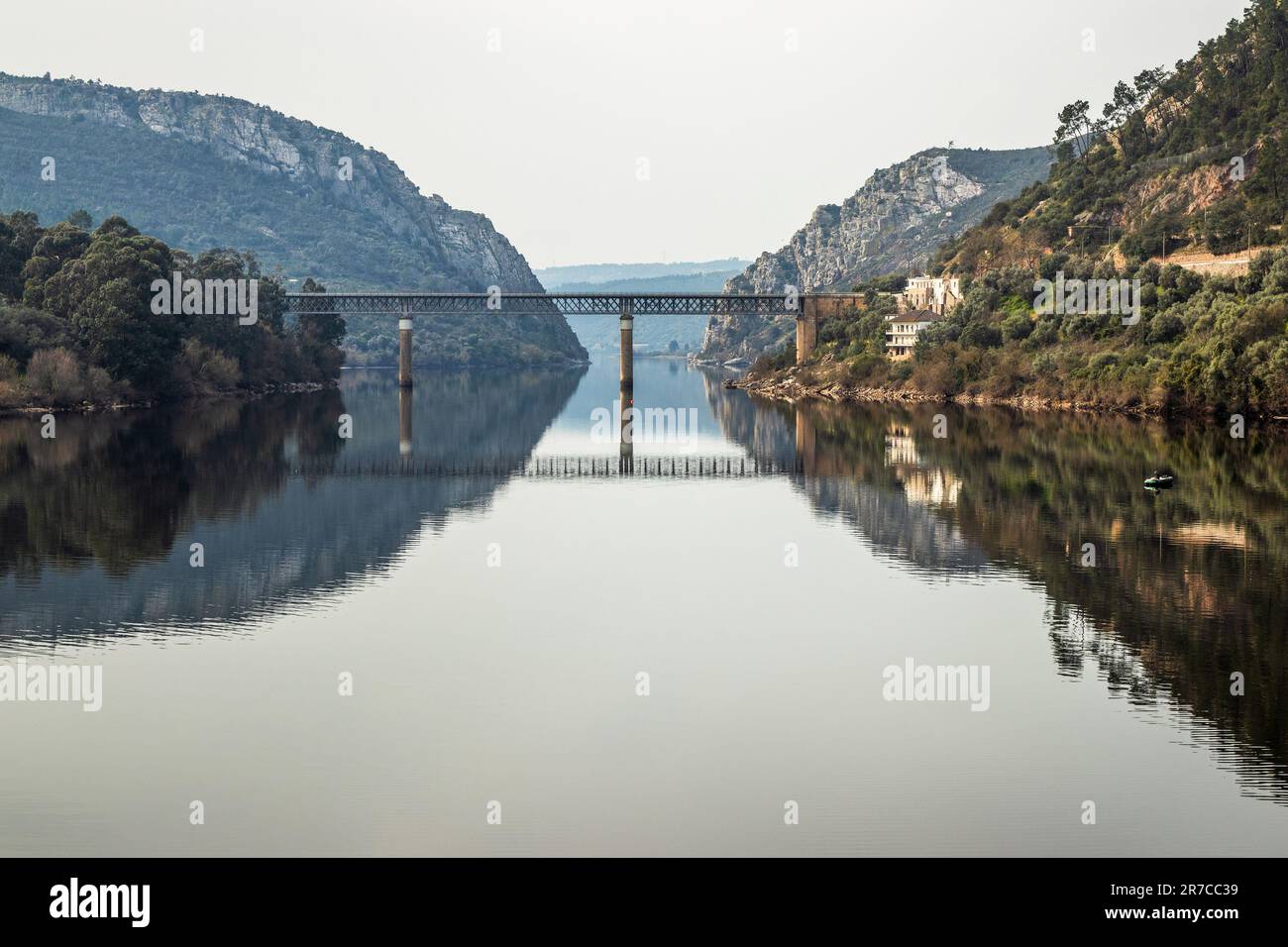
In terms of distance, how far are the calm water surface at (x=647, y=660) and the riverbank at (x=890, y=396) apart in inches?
1546

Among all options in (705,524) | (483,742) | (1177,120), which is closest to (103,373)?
(705,524)

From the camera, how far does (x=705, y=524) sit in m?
59.0

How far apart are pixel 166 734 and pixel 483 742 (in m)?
5.90

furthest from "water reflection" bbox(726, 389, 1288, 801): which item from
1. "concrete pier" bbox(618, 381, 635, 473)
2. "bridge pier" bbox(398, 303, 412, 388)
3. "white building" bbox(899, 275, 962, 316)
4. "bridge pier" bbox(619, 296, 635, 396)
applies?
"bridge pier" bbox(398, 303, 412, 388)

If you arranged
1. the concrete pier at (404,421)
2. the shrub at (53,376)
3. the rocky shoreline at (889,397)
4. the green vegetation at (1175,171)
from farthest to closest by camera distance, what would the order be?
1. the green vegetation at (1175,171)
2. the rocky shoreline at (889,397)
3. the shrub at (53,376)
4. the concrete pier at (404,421)

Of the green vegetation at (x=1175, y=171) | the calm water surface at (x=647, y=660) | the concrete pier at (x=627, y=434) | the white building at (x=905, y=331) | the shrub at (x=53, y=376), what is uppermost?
the green vegetation at (x=1175, y=171)

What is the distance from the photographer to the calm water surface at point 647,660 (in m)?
24.3

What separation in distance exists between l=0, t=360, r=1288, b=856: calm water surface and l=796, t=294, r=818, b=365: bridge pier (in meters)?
109

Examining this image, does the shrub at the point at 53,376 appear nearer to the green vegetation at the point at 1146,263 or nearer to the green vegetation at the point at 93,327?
the green vegetation at the point at 93,327

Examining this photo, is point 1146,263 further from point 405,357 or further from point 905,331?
point 405,357

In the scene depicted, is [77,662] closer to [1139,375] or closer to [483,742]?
[483,742]

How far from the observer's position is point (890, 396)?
469 ft

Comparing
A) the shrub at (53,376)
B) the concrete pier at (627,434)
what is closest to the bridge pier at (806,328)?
the concrete pier at (627,434)
